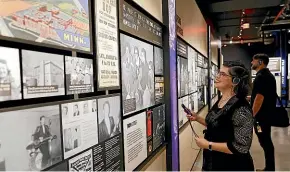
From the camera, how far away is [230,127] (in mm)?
1905

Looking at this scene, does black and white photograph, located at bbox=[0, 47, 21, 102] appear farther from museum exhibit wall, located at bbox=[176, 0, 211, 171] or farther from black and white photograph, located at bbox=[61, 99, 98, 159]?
museum exhibit wall, located at bbox=[176, 0, 211, 171]

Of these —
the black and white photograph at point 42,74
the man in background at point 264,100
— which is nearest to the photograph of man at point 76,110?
the black and white photograph at point 42,74

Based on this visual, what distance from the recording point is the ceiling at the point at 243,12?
6.61 metres

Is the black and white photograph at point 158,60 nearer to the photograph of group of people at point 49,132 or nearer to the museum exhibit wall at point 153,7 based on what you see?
the museum exhibit wall at point 153,7

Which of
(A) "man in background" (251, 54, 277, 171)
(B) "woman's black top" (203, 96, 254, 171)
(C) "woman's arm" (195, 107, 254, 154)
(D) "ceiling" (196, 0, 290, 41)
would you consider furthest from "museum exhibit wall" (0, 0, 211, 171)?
(D) "ceiling" (196, 0, 290, 41)

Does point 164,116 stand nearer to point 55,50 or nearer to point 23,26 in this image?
point 55,50

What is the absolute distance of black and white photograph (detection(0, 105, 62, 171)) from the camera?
861mm

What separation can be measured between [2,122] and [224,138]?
5.09 ft

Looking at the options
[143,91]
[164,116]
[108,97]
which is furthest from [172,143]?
[108,97]

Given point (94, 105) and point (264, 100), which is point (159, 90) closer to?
point (94, 105)

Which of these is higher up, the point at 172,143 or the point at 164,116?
the point at 164,116

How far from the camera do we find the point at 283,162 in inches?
186

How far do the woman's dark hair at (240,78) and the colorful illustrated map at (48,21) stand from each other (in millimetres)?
1213

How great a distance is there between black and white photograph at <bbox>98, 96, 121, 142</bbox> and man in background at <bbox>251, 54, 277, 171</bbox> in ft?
8.64
